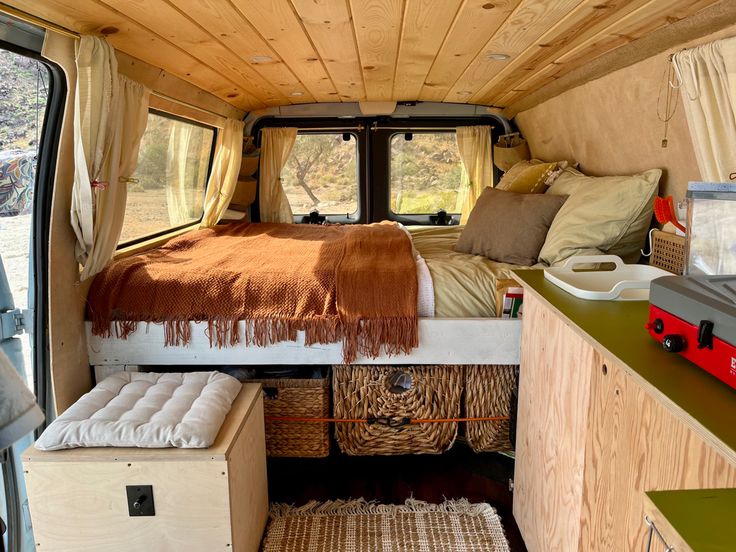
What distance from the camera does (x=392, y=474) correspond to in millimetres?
2285

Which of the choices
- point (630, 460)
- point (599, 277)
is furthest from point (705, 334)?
point (599, 277)

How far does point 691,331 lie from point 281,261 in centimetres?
183

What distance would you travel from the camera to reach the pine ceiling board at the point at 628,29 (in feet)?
4.92

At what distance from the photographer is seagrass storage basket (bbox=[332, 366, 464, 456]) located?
2244 millimetres

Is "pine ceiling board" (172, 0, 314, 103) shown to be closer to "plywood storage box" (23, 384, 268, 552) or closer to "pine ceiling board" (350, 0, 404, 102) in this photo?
"pine ceiling board" (350, 0, 404, 102)

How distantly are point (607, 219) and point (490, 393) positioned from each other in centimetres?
→ 85

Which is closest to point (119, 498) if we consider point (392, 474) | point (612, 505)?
point (392, 474)

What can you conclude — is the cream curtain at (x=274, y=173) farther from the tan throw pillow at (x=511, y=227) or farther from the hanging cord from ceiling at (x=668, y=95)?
the hanging cord from ceiling at (x=668, y=95)

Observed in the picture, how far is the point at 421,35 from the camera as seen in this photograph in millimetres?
2061

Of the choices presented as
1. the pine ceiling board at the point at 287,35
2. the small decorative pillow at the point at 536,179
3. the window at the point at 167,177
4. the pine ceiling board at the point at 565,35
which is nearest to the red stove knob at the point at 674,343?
the pine ceiling board at the point at 565,35

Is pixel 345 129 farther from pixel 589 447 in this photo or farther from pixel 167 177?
pixel 589 447

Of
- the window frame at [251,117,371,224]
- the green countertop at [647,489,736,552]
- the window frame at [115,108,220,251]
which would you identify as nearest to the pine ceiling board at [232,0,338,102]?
the window frame at [115,108,220,251]

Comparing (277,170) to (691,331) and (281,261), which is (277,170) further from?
(691,331)

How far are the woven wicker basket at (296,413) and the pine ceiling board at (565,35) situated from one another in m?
1.63
